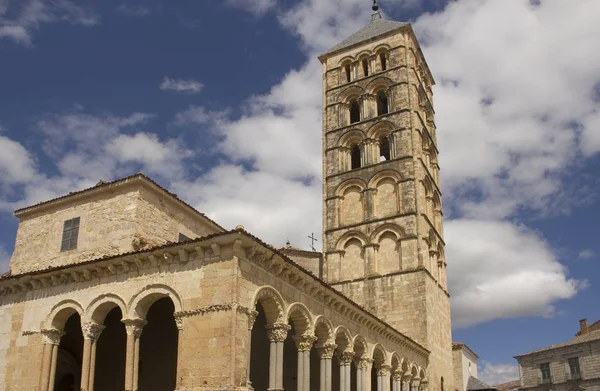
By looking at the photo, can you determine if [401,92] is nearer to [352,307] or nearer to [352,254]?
[352,254]

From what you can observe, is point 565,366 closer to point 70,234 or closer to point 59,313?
point 70,234

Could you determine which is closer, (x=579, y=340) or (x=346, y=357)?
(x=346, y=357)

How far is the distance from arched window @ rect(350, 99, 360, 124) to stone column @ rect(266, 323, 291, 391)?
1788 cm

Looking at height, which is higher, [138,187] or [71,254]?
[138,187]

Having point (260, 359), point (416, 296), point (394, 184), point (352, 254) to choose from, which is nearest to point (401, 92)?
point (394, 184)

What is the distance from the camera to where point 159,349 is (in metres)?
16.7

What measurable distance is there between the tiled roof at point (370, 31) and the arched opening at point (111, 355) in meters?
18.9

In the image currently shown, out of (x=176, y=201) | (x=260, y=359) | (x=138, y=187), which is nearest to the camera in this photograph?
(x=138, y=187)

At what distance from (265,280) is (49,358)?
5348 millimetres

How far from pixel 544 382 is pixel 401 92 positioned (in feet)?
91.1

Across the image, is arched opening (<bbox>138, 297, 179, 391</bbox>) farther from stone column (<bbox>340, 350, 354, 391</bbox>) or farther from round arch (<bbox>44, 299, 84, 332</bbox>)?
stone column (<bbox>340, 350, 354, 391</bbox>)

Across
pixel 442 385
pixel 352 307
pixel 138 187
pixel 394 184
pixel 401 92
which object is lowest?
pixel 442 385

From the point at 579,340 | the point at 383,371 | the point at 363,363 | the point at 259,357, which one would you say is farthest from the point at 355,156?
the point at 579,340

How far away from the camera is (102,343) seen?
1716 cm
